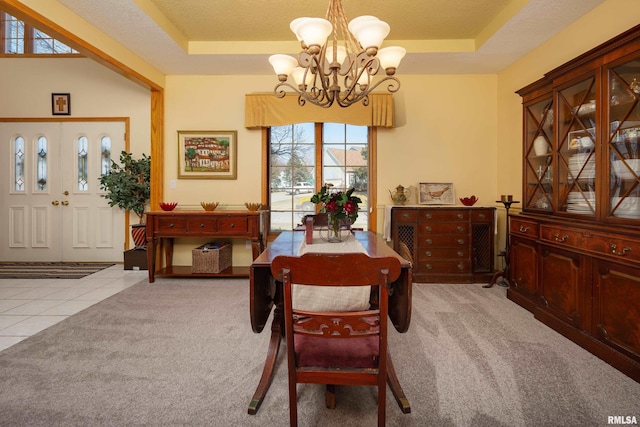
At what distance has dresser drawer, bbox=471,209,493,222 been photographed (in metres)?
3.76

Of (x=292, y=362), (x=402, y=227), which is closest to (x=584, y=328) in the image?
(x=402, y=227)

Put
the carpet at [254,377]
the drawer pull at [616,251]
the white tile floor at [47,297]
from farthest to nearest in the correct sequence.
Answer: the white tile floor at [47,297], the drawer pull at [616,251], the carpet at [254,377]

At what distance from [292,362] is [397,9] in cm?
321

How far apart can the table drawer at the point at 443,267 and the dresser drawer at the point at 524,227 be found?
2.52 ft

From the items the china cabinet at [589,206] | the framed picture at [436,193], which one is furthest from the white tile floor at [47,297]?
the china cabinet at [589,206]

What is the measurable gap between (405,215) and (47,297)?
13.0 ft

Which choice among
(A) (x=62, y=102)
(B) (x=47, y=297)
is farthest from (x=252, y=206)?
(A) (x=62, y=102)

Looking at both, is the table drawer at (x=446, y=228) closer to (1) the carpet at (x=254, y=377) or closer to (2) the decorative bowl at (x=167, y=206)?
(1) the carpet at (x=254, y=377)

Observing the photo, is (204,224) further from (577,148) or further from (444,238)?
(577,148)

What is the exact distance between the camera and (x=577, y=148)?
2.48 m

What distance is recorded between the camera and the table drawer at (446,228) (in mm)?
3758

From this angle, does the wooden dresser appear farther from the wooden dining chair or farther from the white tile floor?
the white tile floor

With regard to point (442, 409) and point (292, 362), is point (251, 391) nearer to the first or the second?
point (292, 362)

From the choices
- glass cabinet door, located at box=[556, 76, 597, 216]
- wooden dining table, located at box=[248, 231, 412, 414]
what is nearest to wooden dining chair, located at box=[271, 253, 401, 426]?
wooden dining table, located at box=[248, 231, 412, 414]
